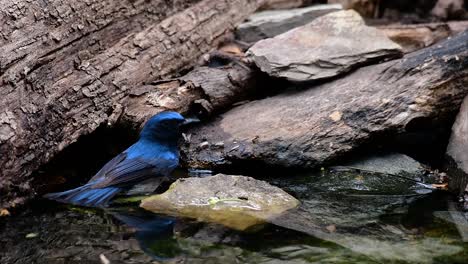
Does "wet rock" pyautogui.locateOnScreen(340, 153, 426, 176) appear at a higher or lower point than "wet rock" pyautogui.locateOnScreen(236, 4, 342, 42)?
lower

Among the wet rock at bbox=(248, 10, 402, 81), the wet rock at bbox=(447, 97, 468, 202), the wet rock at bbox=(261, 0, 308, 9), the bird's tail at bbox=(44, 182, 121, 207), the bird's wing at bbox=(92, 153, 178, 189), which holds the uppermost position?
the wet rock at bbox=(261, 0, 308, 9)

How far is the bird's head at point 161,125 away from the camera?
412 centimetres

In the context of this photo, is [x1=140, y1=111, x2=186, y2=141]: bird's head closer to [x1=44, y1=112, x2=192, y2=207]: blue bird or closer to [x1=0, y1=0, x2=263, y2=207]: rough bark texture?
[x1=44, y1=112, x2=192, y2=207]: blue bird

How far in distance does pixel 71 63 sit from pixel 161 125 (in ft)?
2.36

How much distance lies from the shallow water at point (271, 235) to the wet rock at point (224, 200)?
0.25ft

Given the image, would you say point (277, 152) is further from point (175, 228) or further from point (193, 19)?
point (193, 19)

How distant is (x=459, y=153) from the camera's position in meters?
4.16

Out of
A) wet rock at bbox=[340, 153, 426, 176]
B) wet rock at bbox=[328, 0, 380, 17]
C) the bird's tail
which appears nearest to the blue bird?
the bird's tail

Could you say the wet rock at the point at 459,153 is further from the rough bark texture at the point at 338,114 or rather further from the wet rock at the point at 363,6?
the wet rock at the point at 363,6

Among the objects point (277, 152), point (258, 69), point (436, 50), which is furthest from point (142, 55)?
point (436, 50)

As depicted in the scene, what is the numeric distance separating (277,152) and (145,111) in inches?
36.4

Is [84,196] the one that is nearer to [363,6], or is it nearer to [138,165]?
[138,165]

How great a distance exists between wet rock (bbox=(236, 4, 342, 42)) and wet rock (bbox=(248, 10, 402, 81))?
1.50ft

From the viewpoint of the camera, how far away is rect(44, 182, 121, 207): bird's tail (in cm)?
379
